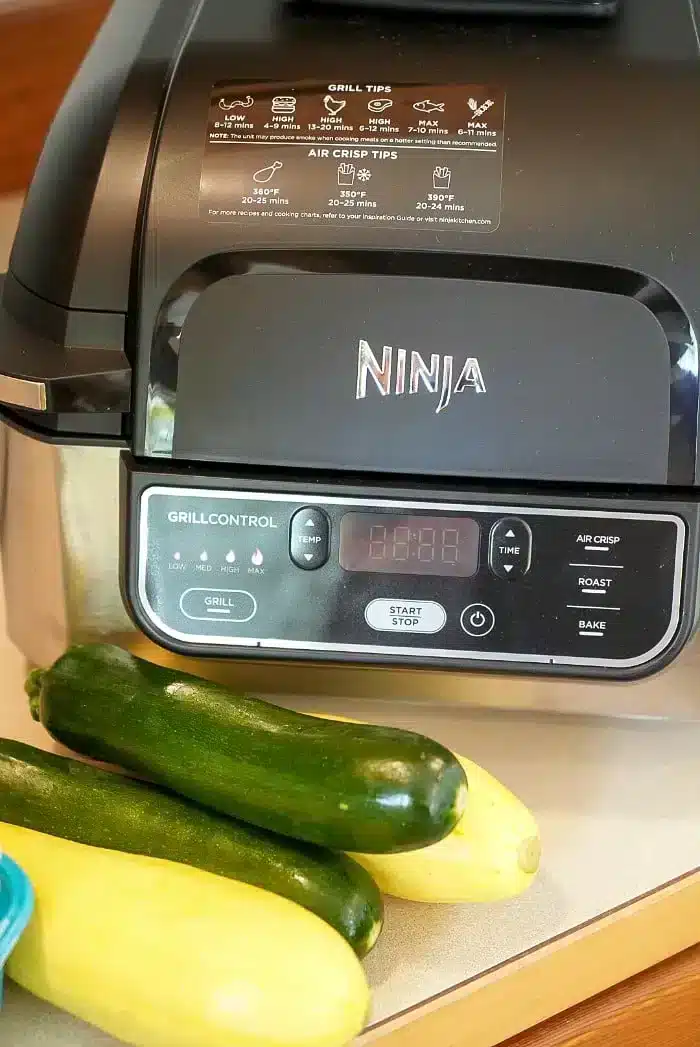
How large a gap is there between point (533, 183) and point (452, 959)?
37 cm

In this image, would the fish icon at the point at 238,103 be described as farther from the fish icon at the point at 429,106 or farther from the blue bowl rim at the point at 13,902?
the blue bowl rim at the point at 13,902

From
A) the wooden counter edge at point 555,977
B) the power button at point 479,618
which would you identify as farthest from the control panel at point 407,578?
the wooden counter edge at point 555,977

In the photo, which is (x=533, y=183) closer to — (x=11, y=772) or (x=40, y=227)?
(x=40, y=227)

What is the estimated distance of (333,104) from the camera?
601 mm

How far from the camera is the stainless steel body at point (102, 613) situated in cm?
60

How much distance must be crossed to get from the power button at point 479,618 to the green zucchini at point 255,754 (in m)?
0.10

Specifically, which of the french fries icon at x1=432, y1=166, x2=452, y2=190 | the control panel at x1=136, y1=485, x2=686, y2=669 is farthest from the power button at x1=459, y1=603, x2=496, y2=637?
the french fries icon at x1=432, y1=166, x2=452, y2=190

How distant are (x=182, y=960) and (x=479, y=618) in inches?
9.1

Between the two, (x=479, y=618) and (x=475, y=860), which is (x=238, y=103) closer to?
(x=479, y=618)

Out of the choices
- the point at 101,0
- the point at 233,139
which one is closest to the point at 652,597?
the point at 233,139

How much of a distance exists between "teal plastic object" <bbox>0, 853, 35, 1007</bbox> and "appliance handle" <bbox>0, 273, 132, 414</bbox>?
8.4 inches

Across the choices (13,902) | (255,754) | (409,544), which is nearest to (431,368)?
(409,544)

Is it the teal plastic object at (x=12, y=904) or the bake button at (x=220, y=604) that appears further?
the bake button at (x=220, y=604)

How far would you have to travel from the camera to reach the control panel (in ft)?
1.93
